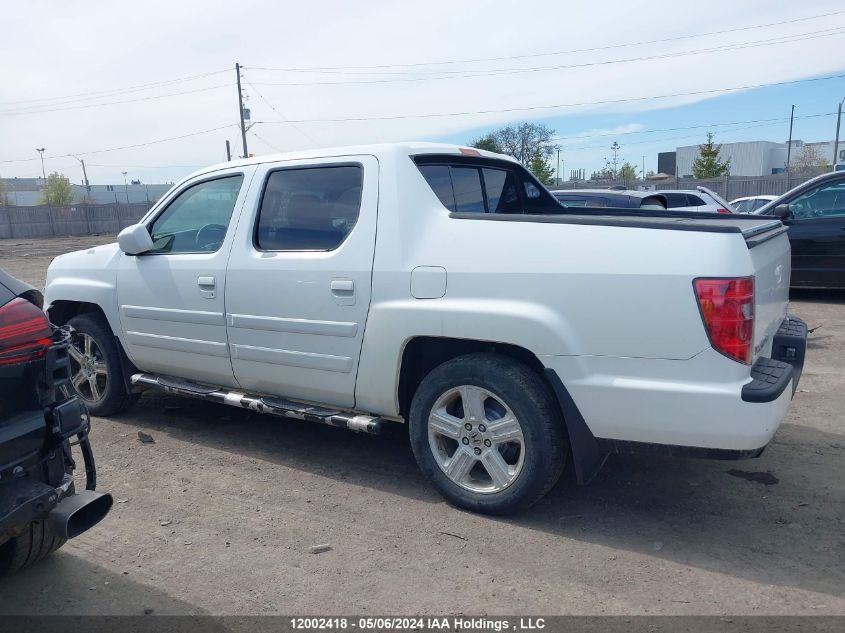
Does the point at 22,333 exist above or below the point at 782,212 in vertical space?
above

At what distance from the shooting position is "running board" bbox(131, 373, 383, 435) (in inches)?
167

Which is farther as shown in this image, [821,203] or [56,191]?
[56,191]

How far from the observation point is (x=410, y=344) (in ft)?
13.5

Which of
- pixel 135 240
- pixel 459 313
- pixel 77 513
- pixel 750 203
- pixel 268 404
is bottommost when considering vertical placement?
pixel 268 404

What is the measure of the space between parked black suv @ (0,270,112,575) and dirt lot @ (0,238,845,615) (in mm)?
580

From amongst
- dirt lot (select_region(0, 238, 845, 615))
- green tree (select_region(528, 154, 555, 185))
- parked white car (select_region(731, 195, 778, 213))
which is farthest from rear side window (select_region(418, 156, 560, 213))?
green tree (select_region(528, 154, 555, 185))

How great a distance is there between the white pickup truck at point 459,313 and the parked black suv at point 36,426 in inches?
61.1

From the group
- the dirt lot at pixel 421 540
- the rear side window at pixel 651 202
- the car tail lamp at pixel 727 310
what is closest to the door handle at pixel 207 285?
the dirt lot at pixel 421 540

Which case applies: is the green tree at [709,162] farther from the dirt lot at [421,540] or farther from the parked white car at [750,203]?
the dirt lot at [421,540]

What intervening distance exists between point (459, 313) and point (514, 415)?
0.59 metres

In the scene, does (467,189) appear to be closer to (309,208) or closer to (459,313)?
(309,208)

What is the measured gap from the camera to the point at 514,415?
373 cm

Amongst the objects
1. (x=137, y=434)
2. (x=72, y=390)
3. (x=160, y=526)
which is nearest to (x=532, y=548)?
(x=160, y=526)

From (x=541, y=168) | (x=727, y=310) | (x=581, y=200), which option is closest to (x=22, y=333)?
(x=727, y=310)
